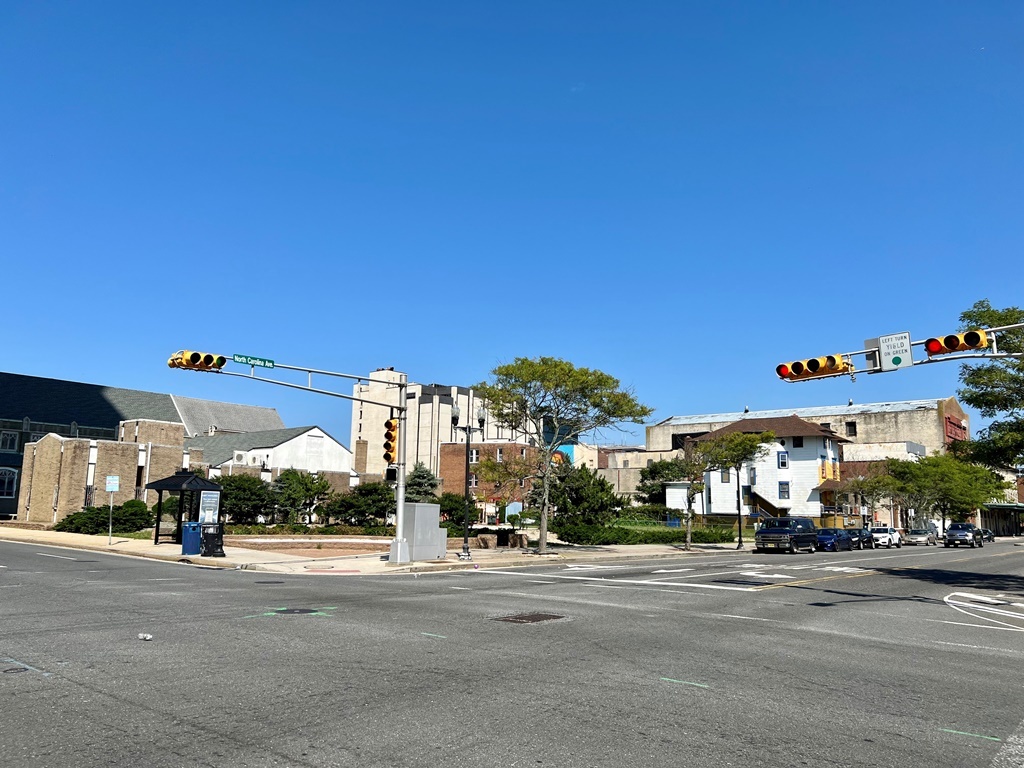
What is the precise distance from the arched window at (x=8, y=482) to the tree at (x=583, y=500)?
53.9 metres

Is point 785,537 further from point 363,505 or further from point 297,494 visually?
point 297,494

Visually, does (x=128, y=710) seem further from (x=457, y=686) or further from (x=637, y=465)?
(x=637, y=465)

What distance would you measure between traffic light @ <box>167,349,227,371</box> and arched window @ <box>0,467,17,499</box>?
202ft

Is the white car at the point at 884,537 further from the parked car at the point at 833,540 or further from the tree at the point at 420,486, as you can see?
the tree at the point at 420,486

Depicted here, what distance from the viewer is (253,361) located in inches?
886

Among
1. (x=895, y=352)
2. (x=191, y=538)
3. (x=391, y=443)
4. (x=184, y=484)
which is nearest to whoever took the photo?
(x=895, y=352)

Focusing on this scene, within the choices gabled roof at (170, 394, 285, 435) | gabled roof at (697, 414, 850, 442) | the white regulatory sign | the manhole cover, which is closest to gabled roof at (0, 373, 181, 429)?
gabled roof at (170, 394, 285, 435)

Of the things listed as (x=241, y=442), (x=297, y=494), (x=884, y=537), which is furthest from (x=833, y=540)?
(x=241, y=442)

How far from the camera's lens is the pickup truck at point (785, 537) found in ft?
141

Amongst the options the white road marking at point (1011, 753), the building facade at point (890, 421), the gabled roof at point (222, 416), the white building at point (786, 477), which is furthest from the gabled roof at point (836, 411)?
the white road marking at point (1011, 753)

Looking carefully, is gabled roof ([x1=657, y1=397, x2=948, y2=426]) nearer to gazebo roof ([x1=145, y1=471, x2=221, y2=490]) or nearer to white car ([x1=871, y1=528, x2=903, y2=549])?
white car ([x1=871, y1=528, x2=903, y2=549])

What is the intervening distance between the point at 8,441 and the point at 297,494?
44.4 metres

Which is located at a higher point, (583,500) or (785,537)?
(583,500)

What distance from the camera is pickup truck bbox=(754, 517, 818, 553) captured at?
4300 centimetres
